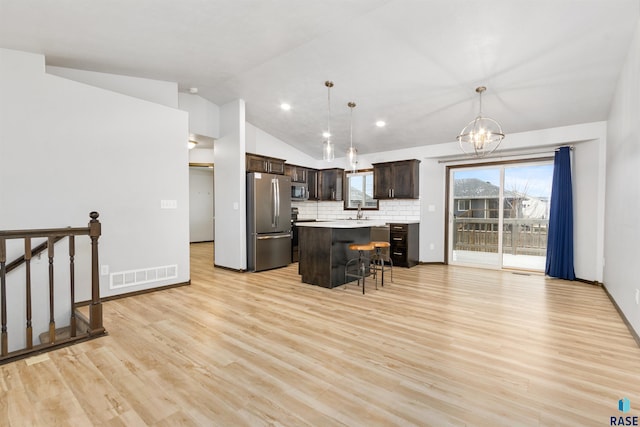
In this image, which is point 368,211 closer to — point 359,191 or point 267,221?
point 359,191

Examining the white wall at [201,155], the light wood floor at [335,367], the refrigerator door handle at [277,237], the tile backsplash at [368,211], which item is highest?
the white wall at [201,155]

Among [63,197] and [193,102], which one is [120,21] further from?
[193,102]

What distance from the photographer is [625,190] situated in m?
3.15

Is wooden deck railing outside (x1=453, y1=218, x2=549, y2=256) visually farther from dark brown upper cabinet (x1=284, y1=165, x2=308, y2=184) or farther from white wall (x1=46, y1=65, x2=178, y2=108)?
white wall (x1=46, y1=65, x2=178, y2=108)

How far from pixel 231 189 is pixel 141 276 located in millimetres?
2107

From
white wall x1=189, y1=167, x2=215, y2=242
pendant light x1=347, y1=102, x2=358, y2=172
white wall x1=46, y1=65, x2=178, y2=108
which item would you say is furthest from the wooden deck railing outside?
white wall x1=189, y1=167, x2=215, y2=242

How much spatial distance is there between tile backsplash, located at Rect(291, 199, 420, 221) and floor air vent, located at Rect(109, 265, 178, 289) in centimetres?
342

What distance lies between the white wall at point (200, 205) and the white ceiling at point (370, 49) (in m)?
5.34

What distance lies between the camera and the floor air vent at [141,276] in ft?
12.6

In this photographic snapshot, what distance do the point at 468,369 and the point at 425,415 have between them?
2.24ft

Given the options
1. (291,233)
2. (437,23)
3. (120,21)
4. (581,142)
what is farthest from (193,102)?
(581,142)

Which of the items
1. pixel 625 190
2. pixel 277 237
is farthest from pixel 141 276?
pixel 625 190

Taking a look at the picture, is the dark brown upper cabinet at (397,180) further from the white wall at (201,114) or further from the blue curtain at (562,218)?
the white wall at (201,114)

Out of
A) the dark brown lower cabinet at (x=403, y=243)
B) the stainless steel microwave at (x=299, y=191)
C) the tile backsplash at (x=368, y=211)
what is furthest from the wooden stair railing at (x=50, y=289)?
the dark brown lower cabinet at (x=403, y=243)
